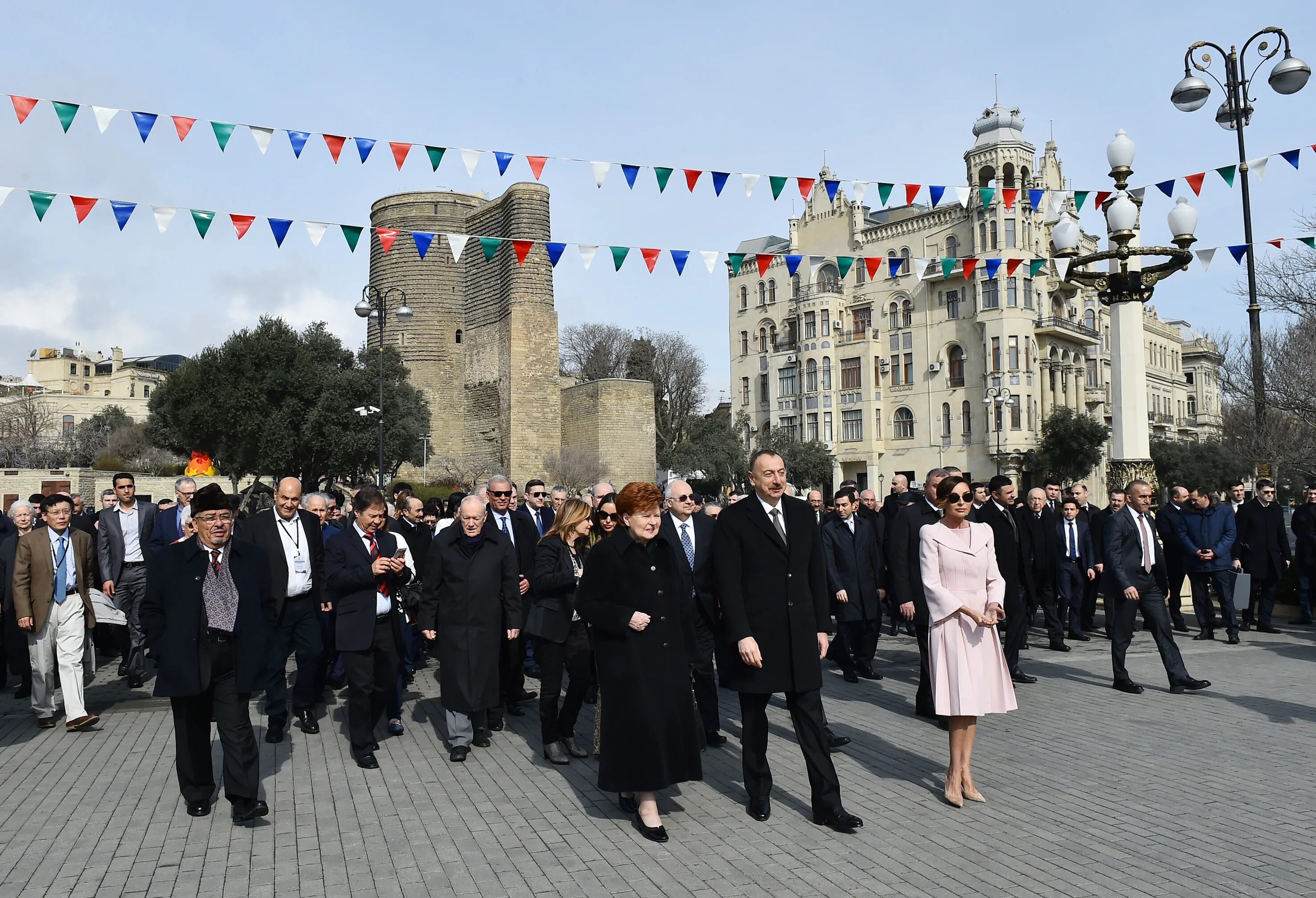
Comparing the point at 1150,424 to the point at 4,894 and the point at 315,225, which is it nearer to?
the point at 315,225

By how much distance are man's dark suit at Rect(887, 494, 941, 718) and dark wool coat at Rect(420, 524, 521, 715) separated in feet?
10.0

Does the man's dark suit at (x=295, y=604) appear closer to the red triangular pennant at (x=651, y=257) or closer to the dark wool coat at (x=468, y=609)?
the dark wool coat at (x=468, y=609)

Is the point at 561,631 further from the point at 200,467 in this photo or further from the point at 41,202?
the point at 200,467

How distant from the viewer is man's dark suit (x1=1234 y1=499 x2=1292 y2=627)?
39.9 feet

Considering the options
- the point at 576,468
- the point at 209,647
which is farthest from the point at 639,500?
the point at 576,468

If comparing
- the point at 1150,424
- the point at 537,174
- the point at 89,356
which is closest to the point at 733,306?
the point at 1150,424

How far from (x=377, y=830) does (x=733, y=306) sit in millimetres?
58053

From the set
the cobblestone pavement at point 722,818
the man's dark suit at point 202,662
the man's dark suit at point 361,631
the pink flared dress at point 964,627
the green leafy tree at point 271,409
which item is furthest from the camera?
the green leafy tree at point 271,409

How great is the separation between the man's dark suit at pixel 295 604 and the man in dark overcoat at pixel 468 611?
3.46ft

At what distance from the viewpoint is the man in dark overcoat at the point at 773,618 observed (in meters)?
5.01

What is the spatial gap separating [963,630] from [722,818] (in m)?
1.62

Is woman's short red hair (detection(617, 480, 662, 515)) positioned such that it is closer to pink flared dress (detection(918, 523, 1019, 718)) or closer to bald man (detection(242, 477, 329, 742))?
pink flared dress (detection(918, 523, 1019, 718))

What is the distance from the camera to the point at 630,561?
5.04 m

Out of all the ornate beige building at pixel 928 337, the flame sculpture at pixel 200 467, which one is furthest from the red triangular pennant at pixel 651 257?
the ornate beige building at pixel 928 337
